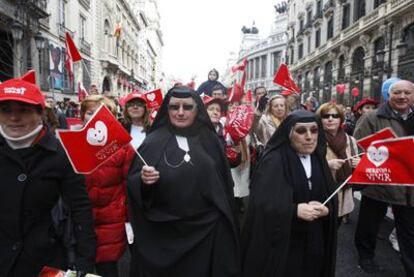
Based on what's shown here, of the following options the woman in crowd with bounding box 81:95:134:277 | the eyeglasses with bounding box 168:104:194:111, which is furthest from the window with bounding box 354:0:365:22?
the woman in crowd with bounding box 81:95:134:277

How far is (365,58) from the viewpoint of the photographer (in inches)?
947

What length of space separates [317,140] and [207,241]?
1.13 m

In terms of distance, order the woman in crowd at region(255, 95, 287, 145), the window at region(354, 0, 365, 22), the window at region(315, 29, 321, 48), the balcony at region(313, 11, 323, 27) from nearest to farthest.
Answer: the woman in crowd at region(255, 95, 287, 145), the window at region(354, 0, 365, 22), the balcony at region(313, 11, 323, 27), the window at region(315, 29, 321, 48)

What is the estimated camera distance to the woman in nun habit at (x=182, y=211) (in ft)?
7.50

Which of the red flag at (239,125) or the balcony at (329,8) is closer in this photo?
the red flag at (239,125)

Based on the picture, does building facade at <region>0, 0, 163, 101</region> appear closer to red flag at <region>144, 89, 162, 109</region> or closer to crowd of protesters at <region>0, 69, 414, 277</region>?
red flag at <region>144, 89, 162, 109</region>

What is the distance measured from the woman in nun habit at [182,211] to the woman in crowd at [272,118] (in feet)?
8.08

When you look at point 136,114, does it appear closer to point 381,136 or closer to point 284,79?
point 381,136

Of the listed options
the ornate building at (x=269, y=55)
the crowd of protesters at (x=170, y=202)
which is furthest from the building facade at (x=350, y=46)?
the ornate building at (x=269, y=55)

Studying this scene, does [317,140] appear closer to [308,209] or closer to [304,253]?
[308,209]

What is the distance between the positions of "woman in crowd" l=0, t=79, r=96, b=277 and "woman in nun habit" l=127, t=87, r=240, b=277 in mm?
484

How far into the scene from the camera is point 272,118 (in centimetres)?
478

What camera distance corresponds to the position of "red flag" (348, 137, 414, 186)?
229 cm

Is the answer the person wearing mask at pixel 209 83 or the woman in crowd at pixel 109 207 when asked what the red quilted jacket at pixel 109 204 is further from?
the person wearing mask at pixel 209 83
